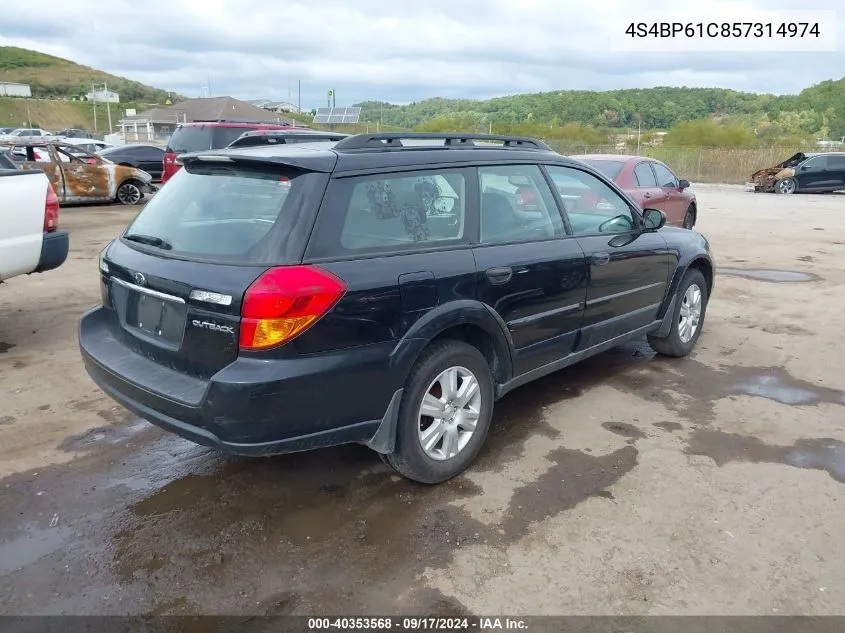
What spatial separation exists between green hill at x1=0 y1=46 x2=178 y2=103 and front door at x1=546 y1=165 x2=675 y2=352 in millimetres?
138567

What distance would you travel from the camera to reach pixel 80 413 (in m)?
4.42

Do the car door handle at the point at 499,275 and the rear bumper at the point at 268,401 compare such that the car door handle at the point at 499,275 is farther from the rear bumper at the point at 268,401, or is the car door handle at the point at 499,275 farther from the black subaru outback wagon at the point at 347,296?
the rear bumper at the point at 268,401

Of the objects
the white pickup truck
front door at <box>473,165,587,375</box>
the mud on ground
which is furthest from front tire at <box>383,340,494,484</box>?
the white pickup truck

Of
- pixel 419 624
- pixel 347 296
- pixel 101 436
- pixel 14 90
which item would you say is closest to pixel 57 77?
pixel 14 90

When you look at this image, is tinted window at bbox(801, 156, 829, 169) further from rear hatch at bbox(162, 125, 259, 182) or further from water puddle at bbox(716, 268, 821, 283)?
rear hatch at bbox(162, 125, 259, 182)

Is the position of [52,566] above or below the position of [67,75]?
below

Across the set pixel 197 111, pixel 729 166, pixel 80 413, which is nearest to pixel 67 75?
pixel 197 111

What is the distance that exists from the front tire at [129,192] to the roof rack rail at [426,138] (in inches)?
537

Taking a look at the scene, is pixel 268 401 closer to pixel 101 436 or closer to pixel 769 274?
pixel 101 436

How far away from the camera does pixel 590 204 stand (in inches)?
184

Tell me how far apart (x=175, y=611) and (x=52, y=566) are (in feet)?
2.20

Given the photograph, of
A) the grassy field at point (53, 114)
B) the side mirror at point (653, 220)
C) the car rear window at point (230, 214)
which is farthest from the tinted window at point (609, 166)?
the grassy field at point (53, 114)

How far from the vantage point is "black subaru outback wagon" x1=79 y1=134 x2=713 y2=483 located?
2.88m

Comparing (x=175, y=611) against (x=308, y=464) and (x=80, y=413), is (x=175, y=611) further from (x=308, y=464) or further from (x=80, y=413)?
(x=80, y=413)
